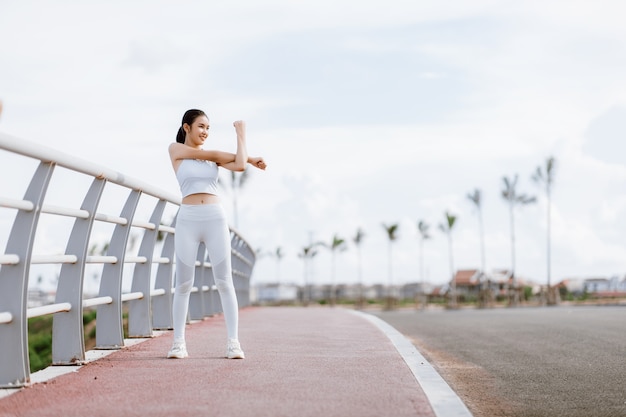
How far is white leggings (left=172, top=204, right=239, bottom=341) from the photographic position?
7109mm

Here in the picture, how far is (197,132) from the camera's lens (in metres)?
7.12

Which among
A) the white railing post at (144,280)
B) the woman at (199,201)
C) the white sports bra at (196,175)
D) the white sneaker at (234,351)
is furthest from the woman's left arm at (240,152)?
the white railing post at (144,280)

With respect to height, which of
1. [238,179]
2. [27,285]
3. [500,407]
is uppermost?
[238,179]

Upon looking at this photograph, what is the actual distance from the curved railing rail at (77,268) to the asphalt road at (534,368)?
8.69ft

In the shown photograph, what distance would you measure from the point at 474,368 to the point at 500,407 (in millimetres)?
2306

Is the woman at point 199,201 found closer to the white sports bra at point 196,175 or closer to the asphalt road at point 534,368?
the white sports bra at point 196,175

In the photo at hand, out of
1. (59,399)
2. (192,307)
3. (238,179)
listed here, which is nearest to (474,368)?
(59,399)

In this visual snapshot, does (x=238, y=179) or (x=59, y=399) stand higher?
(x=238, y=179)

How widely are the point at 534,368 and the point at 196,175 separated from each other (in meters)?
3.21

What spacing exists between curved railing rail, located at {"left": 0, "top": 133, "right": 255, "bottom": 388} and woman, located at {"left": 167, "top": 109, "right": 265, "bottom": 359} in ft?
1.75

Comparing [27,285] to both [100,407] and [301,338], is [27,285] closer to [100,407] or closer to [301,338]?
[100,407]

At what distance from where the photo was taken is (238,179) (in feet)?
231

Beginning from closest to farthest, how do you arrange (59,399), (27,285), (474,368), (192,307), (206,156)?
1. (59,399)
2. (27,285)
3. (206,156)
4. (474,368)
5. (192,307)

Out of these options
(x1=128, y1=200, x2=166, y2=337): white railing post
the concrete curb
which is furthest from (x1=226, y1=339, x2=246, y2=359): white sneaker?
(x1=128, y1=200, x2=166, y2=337): white railing post
